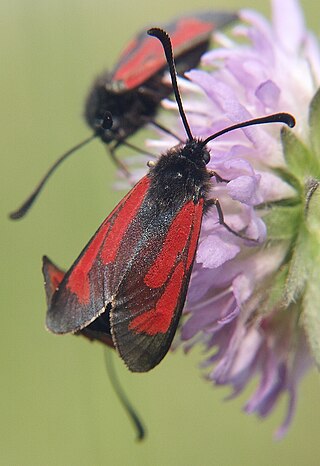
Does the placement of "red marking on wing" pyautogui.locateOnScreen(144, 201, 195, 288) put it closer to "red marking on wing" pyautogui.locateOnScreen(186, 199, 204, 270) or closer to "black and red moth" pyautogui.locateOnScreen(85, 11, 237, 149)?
Result: "red marking on wing" pyautogui.locateOnScreen(186, 199, 204, 270)

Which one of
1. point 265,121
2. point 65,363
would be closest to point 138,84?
point 265,121

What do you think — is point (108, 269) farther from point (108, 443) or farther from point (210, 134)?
point (108, 443)

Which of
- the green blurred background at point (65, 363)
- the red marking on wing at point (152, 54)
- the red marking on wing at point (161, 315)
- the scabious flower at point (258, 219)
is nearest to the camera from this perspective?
the red marking on wing at point (161, 315)

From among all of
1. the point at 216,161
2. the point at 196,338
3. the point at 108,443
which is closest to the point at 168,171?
the point at 216,161

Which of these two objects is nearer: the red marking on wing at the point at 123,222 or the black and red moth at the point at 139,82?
the red marking on wing at the point at 123,222

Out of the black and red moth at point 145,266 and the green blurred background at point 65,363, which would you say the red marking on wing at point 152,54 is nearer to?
→ the black and red moth at point 145,266

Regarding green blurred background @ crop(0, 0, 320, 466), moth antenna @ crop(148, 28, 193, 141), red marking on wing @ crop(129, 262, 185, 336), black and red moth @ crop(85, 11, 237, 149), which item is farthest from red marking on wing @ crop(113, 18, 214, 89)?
green blurred background @ crop(0, 0, 320, 466)

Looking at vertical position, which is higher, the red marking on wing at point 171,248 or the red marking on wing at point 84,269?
the red marking on wing at point 84,269

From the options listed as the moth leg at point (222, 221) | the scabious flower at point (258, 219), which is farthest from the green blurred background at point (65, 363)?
the moth leg at point (222, 221)
